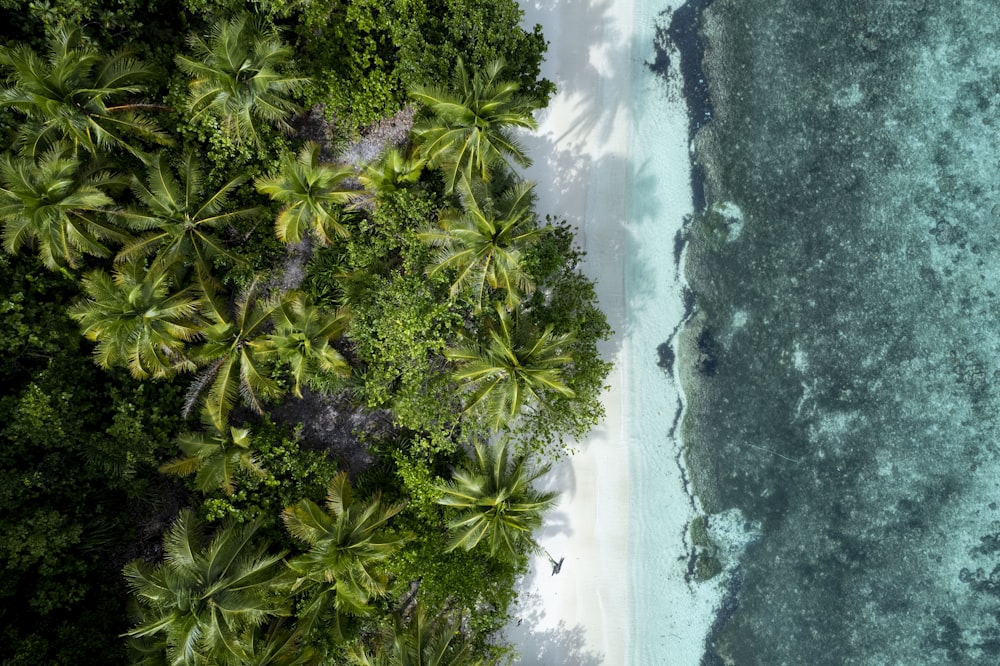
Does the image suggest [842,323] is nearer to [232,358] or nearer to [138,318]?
[232,358]

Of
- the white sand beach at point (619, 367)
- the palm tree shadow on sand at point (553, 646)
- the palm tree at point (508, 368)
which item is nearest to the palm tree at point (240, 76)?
the white sand beach at point (619, 367)

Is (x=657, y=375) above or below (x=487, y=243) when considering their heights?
above

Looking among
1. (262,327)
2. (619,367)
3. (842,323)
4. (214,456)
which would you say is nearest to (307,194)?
(262,327)

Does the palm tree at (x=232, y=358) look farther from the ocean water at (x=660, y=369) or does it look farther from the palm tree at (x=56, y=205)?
the ocean water at (x=660, y=369)

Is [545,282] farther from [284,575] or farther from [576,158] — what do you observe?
[284,575]

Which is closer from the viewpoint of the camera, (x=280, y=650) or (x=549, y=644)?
(x=280, y=650)

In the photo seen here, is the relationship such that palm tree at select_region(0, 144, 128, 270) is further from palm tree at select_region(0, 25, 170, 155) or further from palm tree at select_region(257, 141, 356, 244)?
palm tree at select_region(257, 141, 356, 244)
